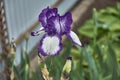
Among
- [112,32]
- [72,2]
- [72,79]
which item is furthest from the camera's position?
[72,2]

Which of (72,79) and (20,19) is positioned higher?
(20,19)

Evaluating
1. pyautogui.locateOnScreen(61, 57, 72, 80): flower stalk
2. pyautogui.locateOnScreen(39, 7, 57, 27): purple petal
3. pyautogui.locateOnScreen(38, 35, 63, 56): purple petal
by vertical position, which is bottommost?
pyautogui.locateOnScreen(61, 57, 72, 80): flower stalk

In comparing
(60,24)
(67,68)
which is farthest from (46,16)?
(67,68)

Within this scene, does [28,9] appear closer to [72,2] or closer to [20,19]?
[20,19]

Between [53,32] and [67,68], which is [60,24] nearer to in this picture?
[53,32]

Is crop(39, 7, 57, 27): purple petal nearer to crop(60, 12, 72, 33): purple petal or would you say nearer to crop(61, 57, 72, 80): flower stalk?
crop(60, 12, 72, 33): purple petal

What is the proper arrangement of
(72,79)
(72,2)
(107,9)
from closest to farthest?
(72,79) → (107,9) → (72,2)

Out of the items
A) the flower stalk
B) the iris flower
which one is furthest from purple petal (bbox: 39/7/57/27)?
the flower stalk

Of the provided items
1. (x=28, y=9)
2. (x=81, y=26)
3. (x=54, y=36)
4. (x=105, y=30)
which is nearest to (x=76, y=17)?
(x=81, y=26)
